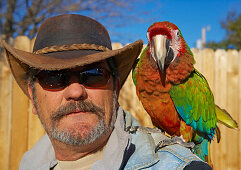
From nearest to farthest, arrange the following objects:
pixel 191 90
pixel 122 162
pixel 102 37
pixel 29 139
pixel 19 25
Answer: pixel 122 162, pixel 102 37, pixel 191 90, pixel 29 139, pixel 19 25

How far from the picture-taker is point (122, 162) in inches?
47.6

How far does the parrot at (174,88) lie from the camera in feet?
5.43

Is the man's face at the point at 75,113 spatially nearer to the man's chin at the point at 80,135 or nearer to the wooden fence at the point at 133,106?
the man's chin at the point at 80,135

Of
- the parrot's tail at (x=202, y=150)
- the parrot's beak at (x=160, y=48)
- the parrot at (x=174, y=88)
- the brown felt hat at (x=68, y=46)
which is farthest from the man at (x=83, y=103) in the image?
the parrot's tail at (x=202, y=150)

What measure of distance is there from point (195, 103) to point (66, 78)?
48.4 inches

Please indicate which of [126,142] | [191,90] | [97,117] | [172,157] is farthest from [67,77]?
[191,90]

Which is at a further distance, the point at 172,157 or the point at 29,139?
the point at 29,139

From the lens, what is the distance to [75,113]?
1301mm

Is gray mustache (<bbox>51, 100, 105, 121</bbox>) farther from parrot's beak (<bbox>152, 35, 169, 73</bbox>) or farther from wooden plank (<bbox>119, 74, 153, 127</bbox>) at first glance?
wooden plank (<bbox>119, 74, 153, 127</bbox>)

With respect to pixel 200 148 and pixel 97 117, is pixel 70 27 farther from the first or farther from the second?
pixel 200 148

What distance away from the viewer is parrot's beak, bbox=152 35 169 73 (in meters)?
1.58

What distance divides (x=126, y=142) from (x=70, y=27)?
81 centimetres

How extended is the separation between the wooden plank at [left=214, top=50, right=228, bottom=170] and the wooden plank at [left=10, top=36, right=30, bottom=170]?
3062 millimetres

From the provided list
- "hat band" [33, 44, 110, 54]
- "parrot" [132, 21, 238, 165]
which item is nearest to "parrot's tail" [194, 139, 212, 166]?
"parrot" [132, 21, 238, 165]
